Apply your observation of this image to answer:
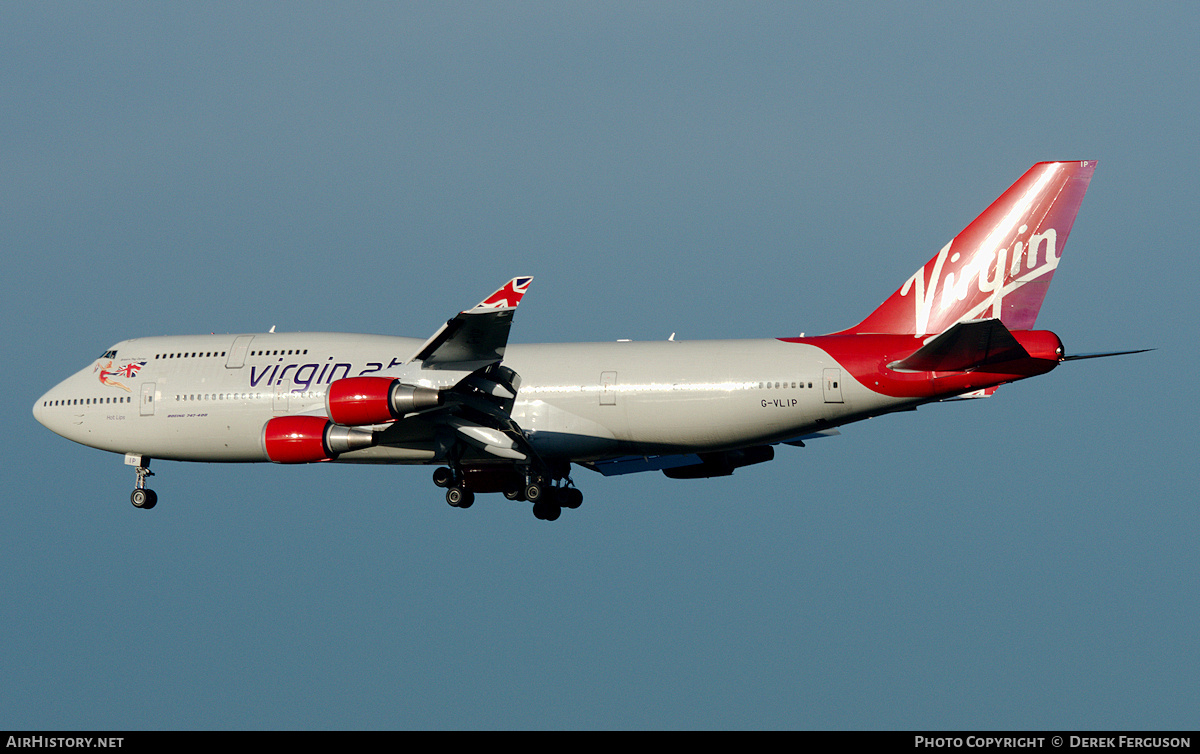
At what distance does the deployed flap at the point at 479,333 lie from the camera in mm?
29828

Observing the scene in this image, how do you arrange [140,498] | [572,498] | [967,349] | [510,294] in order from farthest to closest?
[140,498]
[572,498]
[510,294]
[967,349]

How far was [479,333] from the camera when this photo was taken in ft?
102

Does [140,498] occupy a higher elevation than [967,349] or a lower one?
higher

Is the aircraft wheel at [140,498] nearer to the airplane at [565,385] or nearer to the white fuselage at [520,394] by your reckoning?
the airplane at [565,385]

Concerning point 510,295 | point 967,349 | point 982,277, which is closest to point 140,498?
point 510,295

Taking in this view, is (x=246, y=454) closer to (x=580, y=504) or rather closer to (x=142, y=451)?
(x=142, y=451)

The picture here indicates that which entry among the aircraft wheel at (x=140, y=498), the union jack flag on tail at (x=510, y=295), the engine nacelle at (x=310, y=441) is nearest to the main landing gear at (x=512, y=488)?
the engine nacelle at (x=310, y=441)

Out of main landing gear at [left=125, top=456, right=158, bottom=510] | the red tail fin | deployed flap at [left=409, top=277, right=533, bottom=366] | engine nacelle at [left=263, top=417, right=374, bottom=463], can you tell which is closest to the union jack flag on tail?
deployed flap at [left=409, top=277, right=533, bottom=366]

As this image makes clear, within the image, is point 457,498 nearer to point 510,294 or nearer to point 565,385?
point 565,385

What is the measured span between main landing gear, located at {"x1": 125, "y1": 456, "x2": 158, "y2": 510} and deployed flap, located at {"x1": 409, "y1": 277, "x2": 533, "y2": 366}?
1043cm

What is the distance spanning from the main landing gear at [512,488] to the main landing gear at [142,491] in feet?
29.2

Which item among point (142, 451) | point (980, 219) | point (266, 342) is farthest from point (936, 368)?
point (142, 451)

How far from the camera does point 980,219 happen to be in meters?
32.1

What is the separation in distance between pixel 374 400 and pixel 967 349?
43.1ft
